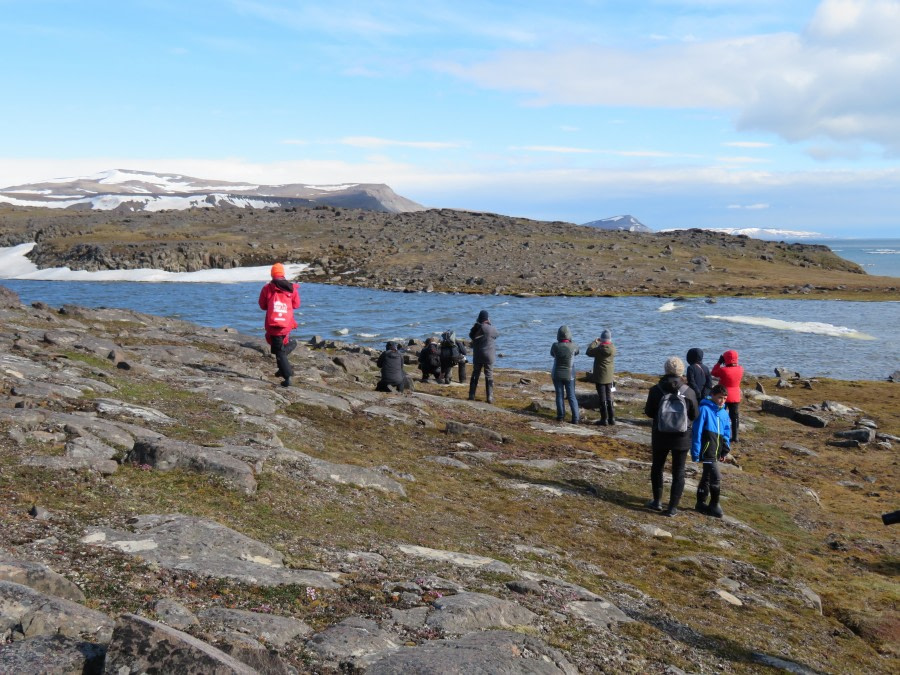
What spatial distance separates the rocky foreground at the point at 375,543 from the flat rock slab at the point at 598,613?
43 millimetres

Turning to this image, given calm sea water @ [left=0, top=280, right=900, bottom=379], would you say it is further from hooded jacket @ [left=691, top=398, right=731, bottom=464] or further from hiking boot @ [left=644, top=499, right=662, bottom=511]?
hiking boot @ [left=644, top=499, right=662, bottom=511]

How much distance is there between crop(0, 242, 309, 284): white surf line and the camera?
10056cm

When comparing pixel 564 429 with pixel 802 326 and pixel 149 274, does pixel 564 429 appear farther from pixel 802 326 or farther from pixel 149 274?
pixel 149 274

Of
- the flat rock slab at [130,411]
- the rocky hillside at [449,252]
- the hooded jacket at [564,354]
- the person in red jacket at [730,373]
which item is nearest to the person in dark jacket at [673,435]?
the person in red jacket at [730,373]

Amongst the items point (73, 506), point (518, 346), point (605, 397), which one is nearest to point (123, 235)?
point (518, 346)

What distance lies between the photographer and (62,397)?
13.0 m

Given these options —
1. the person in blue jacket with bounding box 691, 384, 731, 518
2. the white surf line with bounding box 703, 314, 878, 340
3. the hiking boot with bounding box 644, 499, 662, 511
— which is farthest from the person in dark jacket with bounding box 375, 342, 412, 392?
the white surf line with bounding box 703, 314, 878, 340

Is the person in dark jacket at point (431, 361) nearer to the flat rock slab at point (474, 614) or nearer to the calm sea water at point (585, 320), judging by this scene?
the calm sea water at point (585, 320)

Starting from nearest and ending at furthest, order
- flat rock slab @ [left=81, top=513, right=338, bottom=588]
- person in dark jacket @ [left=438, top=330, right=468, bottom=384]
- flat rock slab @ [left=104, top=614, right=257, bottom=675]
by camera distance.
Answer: flat rock slab @ [left=104, top=614, right=257, bottom=675] < flat rock slab @ [left=81, top=513, right=338, bottom=588] < person in dark jacket @ [left=438, top=330, right=468, bottom=384]

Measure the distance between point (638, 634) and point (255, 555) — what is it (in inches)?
171

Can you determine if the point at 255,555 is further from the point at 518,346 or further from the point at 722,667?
the point at 518,346

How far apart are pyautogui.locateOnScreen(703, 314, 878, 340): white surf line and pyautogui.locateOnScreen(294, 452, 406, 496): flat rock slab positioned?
177 ft

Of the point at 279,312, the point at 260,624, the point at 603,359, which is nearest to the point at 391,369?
the point at 279,312

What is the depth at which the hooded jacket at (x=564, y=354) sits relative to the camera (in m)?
21.9
